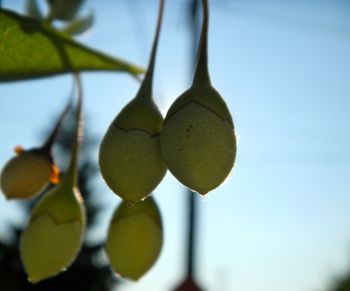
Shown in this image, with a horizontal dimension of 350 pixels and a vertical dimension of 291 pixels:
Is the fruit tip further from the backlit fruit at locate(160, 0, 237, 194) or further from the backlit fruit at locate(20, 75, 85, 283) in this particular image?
the backlit fruit at locate(160, 0, 237, 194)

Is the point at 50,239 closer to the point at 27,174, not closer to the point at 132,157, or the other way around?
the point at 27,174

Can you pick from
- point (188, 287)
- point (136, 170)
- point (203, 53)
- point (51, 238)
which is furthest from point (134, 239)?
point (188, 287)

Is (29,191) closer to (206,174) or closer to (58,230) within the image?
(58,230)

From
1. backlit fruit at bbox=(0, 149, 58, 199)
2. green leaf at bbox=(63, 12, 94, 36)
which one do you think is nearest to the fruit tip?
backlit fruit at bbox=(0, 149, 58, 199)

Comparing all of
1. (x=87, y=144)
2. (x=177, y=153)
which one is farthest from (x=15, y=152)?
(x=87, y=144)

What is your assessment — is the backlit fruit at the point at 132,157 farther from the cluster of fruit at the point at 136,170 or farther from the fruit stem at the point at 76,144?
the fruit stem at the point at 76,144
